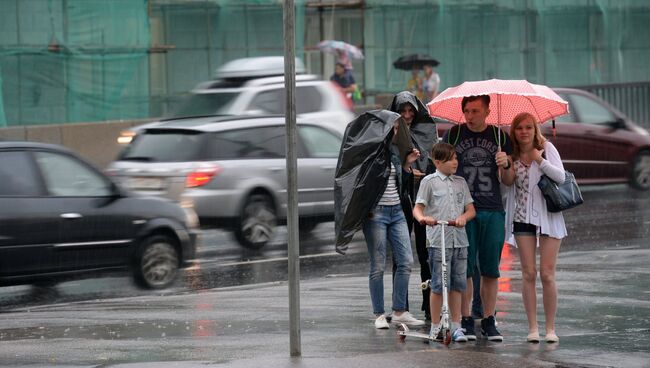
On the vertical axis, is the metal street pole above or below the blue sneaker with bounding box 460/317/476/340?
above

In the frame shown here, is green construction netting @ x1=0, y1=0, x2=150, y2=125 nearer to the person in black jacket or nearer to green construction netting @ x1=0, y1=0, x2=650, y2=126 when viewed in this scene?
green construction netting @ x1=0, y1=0, x2=650, y2=126

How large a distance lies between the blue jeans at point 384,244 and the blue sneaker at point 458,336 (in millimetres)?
904

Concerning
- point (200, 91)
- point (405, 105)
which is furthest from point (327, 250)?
point (405, 105)

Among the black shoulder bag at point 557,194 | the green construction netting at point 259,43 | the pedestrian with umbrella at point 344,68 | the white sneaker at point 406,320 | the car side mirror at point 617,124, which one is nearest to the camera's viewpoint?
the black shoulder bag at point 557,194

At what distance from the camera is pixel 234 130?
57.5 feet

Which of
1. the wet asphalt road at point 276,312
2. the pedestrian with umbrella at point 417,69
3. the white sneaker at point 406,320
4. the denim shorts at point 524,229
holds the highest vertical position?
the pedestrian with umbrella at point 417,69

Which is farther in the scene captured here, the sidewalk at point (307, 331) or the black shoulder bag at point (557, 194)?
the black shoulder bag at point (557, 194)

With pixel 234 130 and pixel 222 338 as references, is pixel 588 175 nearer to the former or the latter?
pixel 234 130

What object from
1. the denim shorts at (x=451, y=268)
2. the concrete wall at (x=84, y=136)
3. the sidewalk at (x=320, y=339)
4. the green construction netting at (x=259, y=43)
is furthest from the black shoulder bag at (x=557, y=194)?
the green construction netting at (x=259, y=43)

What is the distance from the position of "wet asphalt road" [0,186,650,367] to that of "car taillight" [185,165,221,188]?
888 millimetres

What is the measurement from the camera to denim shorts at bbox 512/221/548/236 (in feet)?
31.8

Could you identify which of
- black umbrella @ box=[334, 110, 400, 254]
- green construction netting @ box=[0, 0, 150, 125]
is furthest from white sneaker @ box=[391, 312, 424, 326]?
green construction netting @ box=[0, 0, 150, 125]

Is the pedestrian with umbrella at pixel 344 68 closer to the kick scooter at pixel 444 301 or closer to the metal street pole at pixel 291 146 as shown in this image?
the kick scooter at pixel 444 301

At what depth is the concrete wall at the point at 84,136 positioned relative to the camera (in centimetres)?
2602
